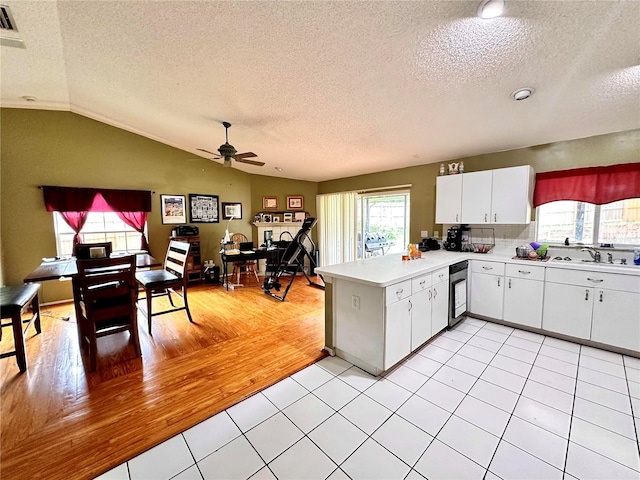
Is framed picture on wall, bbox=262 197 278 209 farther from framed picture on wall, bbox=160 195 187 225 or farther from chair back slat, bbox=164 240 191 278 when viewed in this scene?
chair back slat, bbox=164 240 191 278

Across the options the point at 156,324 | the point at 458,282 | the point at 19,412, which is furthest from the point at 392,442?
the point at 156,324

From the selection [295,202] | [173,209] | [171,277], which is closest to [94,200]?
[173,209]

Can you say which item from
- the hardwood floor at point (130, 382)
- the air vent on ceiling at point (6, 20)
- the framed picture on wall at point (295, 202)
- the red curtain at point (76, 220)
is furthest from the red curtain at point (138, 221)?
the framed picture on wall at point (295, 202)

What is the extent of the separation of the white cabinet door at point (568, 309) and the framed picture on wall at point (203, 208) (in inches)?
218

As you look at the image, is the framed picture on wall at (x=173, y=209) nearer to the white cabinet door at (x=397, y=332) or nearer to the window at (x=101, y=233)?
the window at (x=101, y=233)

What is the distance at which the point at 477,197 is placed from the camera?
3.42 m

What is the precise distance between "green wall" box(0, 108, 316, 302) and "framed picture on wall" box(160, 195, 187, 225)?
0.09 metres

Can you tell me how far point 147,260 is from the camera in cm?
319

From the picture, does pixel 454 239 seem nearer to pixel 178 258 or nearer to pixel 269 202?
pixel 178 258

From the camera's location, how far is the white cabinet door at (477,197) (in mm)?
3336

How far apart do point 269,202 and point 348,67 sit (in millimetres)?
4339

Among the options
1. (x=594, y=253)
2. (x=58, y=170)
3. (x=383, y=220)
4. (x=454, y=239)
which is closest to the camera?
(x=594, y=253)

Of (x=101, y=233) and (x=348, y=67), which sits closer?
(x=348, y=67)

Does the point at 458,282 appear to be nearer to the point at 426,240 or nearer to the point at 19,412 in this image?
the point at 426,240
